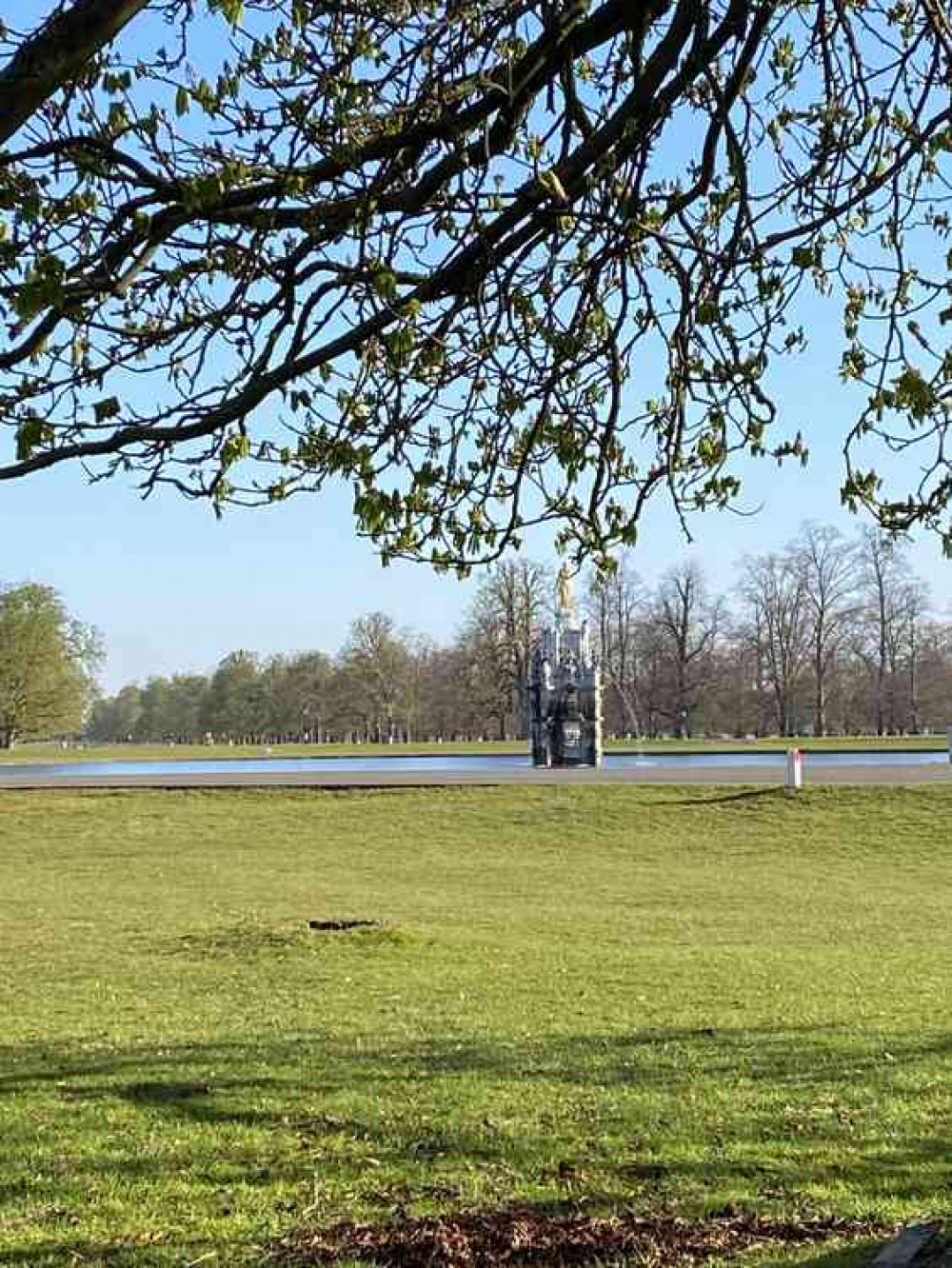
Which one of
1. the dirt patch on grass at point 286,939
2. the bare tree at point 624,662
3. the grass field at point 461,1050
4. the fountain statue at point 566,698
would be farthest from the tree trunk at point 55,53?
the bare tree at point 624,662

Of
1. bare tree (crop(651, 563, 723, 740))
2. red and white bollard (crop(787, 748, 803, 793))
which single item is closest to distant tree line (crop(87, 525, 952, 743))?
bare tree (crop(651, 563, 723, 740))

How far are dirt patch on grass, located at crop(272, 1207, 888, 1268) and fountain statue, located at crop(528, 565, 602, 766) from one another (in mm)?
35634

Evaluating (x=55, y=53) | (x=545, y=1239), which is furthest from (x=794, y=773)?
(x=55, y=53)

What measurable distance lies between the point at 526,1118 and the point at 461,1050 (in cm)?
189

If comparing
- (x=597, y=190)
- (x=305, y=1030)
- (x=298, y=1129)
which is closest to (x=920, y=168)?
(x=597, y=190)

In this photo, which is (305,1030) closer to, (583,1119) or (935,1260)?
(583,1119)

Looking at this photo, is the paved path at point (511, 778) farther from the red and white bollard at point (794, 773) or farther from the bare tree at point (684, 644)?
the bare tree at point (684, 644)

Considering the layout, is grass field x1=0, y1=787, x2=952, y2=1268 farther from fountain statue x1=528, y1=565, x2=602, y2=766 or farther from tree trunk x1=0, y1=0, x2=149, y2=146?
fountain statue x1=528, y1=565, x2=602, y2=766

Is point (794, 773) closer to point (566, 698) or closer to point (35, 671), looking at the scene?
point (566, 698)

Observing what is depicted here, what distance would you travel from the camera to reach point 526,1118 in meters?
6.43

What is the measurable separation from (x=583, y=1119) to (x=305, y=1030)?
3294 millimetres

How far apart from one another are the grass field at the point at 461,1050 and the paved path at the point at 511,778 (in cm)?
907

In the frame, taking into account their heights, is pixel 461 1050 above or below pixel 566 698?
below

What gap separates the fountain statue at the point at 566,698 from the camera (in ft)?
133
